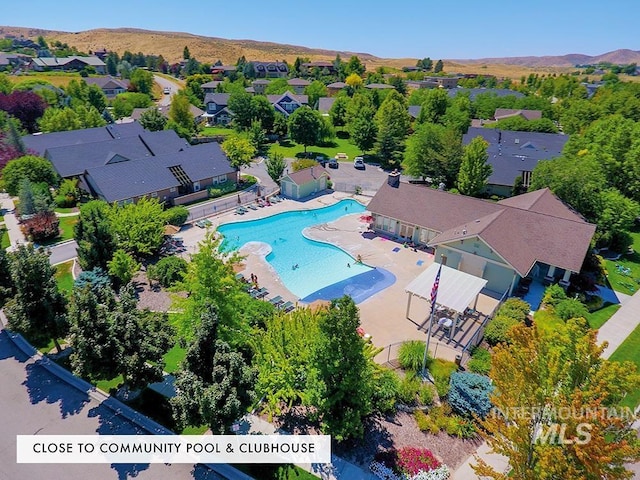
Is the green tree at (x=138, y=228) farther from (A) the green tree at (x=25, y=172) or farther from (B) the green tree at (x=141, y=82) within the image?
(B) the green tree at (x=141, y=82)

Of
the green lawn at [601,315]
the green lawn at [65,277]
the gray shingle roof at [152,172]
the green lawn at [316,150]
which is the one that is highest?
the gray shingle roof at [152,172]

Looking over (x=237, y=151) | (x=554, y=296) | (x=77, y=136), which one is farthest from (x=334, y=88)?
(x=554, y=296)

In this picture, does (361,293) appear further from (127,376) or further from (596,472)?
(596,472)

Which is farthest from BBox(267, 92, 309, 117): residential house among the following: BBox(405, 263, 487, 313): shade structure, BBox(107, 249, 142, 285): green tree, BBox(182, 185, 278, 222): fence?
BBox(405, 263, 487, 313): shade structure

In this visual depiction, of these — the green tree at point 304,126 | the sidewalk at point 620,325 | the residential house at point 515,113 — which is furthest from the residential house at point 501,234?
the residential house at point 515,113

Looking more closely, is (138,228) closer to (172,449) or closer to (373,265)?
(172,449)

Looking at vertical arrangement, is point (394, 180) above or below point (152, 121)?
below

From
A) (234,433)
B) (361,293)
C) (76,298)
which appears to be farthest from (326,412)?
(361,293)

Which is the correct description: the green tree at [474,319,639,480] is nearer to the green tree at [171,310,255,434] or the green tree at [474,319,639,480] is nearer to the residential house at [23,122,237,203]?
the green tree at [171,310,255,434]
